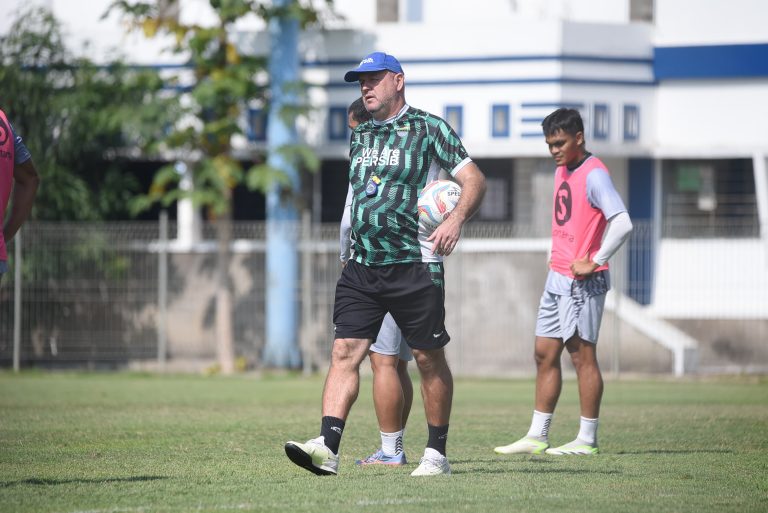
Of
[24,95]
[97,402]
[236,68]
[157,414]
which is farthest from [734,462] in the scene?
[24,95]

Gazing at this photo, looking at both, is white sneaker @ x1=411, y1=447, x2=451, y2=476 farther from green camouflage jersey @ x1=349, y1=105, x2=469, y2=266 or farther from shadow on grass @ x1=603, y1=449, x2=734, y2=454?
shadow on grass @ x1=603, y1=449, x2=734, y2=454

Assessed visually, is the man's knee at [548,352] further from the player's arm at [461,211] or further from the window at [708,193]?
the window at [708,193]

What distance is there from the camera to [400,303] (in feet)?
26.3

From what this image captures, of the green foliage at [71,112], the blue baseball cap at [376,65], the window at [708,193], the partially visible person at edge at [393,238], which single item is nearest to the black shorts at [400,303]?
the partially visible person at edge at [393,238]

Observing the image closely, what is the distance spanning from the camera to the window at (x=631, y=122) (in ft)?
83.3

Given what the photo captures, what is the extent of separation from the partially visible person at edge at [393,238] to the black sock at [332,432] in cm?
8

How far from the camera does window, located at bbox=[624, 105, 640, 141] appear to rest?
25391 millimetres

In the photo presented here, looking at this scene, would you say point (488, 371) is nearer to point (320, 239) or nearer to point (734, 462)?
point (320, 239)

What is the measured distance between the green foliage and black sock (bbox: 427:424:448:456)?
17110mm

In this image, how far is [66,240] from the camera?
24.0 metres

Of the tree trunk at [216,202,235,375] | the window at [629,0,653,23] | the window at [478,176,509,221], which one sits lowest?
the tree trunk at [216,202,235,375]

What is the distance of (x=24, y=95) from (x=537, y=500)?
19607mm

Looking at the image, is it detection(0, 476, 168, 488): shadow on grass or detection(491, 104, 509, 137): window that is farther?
detection(491, 104, 509, 137): window

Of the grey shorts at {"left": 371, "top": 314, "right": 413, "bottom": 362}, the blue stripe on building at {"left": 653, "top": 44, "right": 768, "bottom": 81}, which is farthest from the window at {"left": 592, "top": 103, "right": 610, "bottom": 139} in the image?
the grey shorts at {"left": 371, "top": 314, "right": 413, "bottom": 362}
